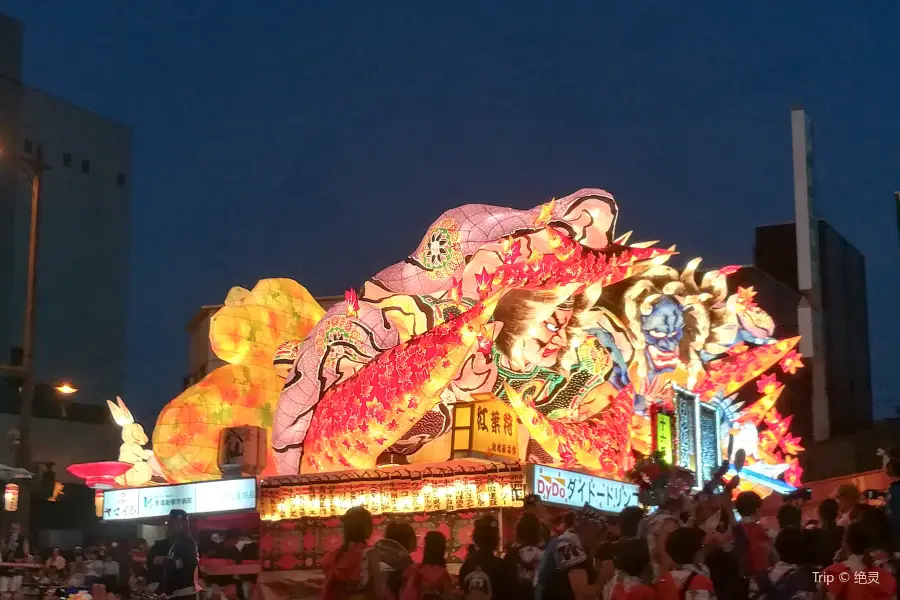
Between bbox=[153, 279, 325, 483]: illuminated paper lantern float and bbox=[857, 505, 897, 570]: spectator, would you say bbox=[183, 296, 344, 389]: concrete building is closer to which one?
bbox=[153, 279, 325, 483]: illuminated paper lantern float

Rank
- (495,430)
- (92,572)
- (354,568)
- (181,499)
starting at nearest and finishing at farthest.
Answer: (354,568), (92,572), (495,430), (181,499)

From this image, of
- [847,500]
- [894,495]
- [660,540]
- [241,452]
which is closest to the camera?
[660,540]

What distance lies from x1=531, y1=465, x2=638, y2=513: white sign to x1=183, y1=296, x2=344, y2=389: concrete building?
542 inches

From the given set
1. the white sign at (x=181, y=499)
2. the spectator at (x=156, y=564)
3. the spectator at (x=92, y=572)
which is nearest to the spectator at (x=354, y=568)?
the spectator at (x=156, y=564)

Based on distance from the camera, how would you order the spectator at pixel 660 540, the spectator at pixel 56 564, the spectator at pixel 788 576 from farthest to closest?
the spectator at pixel 56 564 < the spectator at pixel 660 540 < the spectator at pixel 788 576

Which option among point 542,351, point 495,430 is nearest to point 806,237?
point 542,351

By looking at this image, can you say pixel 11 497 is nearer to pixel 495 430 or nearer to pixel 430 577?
pixel 495 430

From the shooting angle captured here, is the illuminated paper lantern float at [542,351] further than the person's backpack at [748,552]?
Yes

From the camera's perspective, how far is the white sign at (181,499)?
64.3 feet

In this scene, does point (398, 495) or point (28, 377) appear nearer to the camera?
point (398, 495)

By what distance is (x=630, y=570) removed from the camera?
23.4 feet

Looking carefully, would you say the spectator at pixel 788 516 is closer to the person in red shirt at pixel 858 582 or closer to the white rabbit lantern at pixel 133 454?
the person in red shirt at pixel 858 582

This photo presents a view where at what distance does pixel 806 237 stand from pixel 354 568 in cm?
2020

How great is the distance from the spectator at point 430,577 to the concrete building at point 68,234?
27861 millimetres
